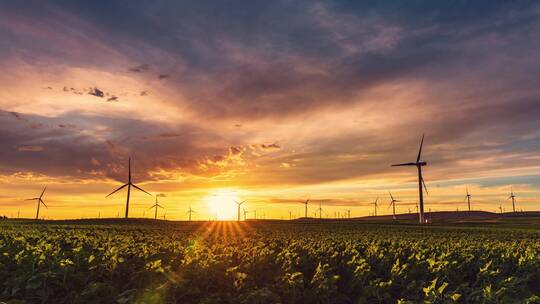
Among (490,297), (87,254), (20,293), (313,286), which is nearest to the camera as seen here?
(490,297)

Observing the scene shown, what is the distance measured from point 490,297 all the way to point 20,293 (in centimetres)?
1674

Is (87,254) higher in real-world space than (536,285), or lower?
higher

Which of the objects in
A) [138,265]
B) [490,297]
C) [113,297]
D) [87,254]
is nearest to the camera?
[490,297]

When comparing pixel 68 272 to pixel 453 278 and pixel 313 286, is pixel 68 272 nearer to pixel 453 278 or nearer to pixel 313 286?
pixel 313 286

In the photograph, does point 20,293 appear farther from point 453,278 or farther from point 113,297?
point 453,278

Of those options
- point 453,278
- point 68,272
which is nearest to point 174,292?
point 68,272

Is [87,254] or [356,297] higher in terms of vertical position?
[87,254]

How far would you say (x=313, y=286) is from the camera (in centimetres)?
1905

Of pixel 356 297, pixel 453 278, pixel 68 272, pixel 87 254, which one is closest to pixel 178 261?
pixel 87 254

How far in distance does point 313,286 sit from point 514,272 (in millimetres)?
12660

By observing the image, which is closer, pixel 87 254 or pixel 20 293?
pixel 20 293

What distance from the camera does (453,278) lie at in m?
21.5

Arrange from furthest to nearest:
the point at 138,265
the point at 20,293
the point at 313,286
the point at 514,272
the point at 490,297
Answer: the point at 514,272, the point at 138,265, the point at 313,286, the point at 20,293, the point at 490,297

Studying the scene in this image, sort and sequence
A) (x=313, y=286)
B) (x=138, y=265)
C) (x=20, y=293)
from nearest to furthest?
1. (x=20, y=293)
2. (x=313, y=286)
3. (x=138, y=265)
